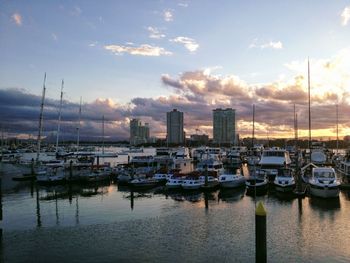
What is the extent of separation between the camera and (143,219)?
3769cm

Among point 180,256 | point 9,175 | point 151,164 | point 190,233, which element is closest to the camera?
point 180,256

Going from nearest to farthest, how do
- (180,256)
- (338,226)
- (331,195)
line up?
(180,256)
(338,226)
(331,195)

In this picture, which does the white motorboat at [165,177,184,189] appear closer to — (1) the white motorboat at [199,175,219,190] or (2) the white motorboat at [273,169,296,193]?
(1) the white motorboat at [199,175,219,190]

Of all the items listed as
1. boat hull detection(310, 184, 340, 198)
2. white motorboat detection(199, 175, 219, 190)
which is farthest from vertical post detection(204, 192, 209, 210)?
boat hull detection(310, 184, 340, 198)

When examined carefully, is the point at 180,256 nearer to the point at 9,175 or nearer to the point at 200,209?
the point at 200,209

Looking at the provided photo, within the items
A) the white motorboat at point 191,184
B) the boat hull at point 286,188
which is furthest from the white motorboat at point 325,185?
the white motorboat at point 191,184

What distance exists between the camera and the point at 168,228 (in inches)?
1321

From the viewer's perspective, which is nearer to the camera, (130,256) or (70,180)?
(130,256)

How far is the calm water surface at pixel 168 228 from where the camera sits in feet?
85.6

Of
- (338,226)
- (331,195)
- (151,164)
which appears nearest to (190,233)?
(338,226)

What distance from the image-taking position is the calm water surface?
85.6 ft

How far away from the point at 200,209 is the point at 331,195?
16307 mm

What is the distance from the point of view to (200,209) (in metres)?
43.0

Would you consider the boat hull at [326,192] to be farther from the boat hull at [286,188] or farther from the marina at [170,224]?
the boat hull at [286,188]
